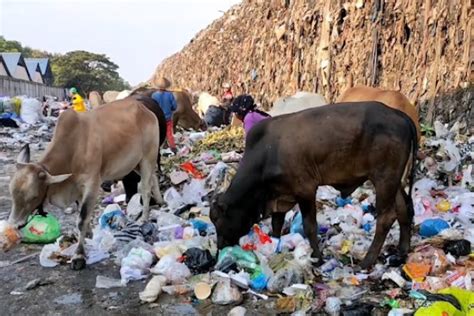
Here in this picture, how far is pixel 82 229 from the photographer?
4609mm

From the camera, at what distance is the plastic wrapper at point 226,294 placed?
3715mm

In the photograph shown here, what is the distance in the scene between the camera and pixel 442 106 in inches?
320

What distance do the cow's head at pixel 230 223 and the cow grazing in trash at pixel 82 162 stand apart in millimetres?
1144

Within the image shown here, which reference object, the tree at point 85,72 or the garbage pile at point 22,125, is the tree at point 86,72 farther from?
the garbage pile at point 22,125

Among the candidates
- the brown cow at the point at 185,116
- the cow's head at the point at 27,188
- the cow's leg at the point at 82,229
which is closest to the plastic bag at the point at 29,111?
the brown cow at the point at 185,116

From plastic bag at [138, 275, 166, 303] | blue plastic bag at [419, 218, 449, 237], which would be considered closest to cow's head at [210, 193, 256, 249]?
plastic bag at [138, 275, 166, 303]

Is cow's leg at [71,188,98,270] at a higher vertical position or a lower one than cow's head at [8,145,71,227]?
lower

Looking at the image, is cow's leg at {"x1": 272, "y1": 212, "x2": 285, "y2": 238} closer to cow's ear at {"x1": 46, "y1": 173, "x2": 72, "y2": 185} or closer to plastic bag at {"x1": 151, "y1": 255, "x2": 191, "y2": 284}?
plastic bag at {"x1": 151, "y1": 255, "x2": 191, "y2": 284}

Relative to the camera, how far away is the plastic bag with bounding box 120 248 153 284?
420 cm

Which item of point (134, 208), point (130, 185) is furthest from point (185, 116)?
point (134, 208)

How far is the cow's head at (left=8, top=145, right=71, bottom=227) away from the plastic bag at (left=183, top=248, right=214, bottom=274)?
3.85 feet

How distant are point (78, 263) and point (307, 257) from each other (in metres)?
1.89

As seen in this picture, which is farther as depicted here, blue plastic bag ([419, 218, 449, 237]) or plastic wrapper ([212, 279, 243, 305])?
blue plastic bag ([419, 218, 449, 237])

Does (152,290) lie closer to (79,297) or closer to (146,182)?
(79,297)
